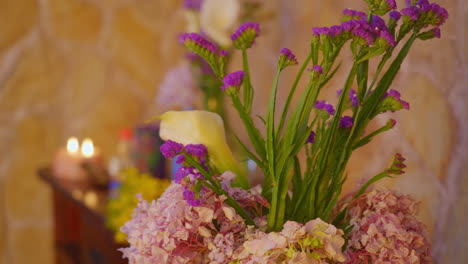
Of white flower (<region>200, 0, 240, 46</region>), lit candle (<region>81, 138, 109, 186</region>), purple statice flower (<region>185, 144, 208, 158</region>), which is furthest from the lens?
lit candle (<region>81, 138, 109, 186</region>)

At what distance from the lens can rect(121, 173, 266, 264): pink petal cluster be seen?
1.85ft

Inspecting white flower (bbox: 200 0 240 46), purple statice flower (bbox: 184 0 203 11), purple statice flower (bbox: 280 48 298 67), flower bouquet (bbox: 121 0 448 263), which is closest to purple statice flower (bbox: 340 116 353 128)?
flower bouquet (bbox: 121 0 448 263)

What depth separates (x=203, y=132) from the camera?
0.63 meters

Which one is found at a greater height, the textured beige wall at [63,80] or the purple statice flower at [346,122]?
the textured beige wall at [63,80]

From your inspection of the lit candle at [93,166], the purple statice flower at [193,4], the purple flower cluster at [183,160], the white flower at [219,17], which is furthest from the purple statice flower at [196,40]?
the lit candle at [93,166]

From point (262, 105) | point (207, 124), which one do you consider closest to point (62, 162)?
point (262, 105)

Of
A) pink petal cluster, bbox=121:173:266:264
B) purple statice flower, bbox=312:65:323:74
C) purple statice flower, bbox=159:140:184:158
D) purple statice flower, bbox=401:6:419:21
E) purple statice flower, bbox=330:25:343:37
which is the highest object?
purple statice flower, bbox=401:6:419:21

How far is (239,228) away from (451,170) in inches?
13.6

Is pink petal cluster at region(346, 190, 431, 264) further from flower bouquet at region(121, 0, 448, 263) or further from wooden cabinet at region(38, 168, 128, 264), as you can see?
wooden cabinet at region(38, 168, 128, 264)

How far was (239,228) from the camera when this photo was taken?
582 mm

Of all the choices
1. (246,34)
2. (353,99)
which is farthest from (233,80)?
(353,99)

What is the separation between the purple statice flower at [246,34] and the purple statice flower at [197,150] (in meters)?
0.14

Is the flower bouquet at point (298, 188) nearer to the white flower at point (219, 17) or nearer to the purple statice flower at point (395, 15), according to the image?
the purple statice flower at point (395, 15)

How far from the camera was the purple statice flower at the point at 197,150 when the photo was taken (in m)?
0.60
